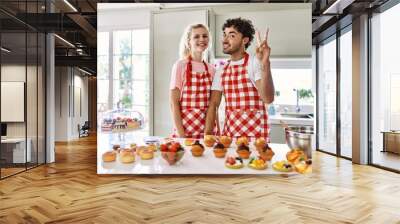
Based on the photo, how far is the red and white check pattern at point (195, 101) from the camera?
130 inches

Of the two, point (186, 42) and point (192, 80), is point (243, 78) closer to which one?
point (192, 80)

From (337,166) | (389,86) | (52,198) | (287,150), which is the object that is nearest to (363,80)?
(389,86)

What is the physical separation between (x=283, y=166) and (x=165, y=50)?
156 centimetres

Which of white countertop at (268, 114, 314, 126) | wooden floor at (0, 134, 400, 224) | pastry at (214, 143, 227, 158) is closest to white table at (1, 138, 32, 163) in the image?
wooden floor at (0, 134, 400, 224)

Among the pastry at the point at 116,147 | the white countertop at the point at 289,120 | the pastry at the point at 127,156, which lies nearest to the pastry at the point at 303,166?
the white countertop at the point at 289,120

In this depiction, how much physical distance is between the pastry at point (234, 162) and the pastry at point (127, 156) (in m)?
0.91

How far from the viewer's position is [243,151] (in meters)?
3.30

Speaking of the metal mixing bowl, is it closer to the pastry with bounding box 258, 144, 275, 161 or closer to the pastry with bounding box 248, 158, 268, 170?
the pastry with bounding box 258, 144, 275, 161

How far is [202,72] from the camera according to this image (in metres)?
3.29

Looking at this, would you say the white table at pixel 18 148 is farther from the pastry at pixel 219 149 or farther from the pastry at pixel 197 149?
the pastry at pixel 219 149

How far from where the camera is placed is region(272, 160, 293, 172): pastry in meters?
3.31

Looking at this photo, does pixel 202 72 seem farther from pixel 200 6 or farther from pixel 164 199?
pixel 164 199

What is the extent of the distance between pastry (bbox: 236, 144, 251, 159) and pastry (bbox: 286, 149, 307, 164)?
399 millimetres

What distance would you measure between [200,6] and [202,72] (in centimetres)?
62
